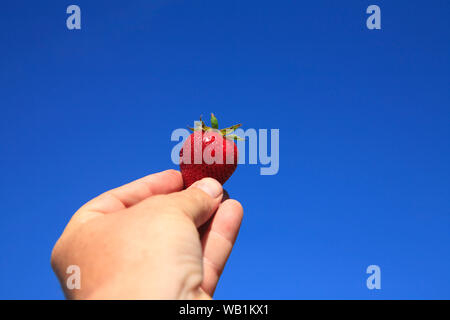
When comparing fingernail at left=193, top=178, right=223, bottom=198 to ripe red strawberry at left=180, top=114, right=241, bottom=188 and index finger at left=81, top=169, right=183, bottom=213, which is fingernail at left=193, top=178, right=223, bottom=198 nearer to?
ripe red strawberry at left=180, top=114, right=241, bottom=188

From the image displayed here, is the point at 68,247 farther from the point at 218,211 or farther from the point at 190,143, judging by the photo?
the point at 190,143

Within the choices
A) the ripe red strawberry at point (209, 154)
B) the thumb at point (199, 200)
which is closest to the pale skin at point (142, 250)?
the thumb at point (199, 200)

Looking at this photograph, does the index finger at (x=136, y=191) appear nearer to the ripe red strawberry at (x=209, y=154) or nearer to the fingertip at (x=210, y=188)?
the ripe red strawberry at (x=209, y=154)

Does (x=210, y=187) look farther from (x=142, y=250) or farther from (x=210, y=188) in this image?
(x=142, y=250)

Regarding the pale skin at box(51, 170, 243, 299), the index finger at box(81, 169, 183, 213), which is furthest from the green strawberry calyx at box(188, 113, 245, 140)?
the pale skin at box(51, 170, 243, 299)

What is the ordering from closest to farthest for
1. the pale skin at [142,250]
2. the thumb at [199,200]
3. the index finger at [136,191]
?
the pale skin at [142,250], the thumb at [199,200], the index finger at [136,191]
